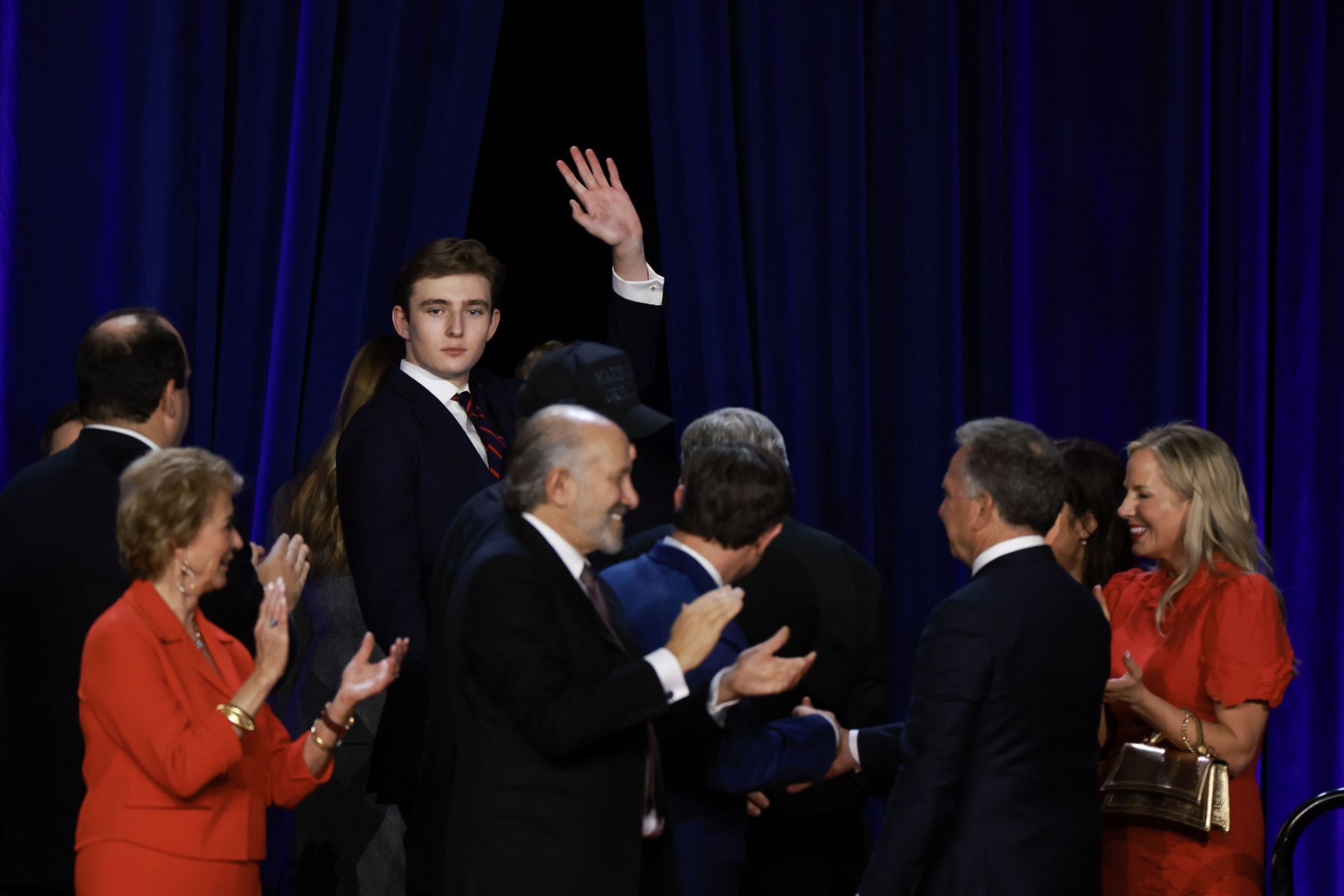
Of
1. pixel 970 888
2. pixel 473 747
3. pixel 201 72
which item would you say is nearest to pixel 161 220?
pixel 201 72

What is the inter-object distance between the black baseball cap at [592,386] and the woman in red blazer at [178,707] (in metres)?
0.61

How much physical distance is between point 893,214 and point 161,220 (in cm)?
219

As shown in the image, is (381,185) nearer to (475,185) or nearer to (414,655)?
(475,185)

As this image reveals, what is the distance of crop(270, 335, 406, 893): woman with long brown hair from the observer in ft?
12.5

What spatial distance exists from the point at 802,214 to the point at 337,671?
1939 millimetres

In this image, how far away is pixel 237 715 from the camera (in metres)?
2.65

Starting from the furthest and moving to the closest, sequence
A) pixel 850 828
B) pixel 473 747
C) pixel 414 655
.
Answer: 1. pixel 850 828
2. pixel 414 655
3. pixel 473 747

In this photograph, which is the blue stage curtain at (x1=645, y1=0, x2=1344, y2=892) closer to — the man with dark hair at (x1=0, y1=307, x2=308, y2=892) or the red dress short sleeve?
the red dress short sleeve

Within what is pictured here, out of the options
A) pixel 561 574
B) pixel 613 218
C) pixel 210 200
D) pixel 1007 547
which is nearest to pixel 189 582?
pixel 561 574

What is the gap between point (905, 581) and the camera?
4.70 metres

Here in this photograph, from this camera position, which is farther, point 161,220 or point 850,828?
point 161,220

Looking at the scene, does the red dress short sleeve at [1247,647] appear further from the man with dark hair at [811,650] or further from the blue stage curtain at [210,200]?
the blue stage curtain at [210,200]

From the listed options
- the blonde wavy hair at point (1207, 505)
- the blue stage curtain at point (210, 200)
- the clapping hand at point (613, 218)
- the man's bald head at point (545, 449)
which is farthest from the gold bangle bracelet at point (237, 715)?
the blonde wavy hair at point (1207, 505)

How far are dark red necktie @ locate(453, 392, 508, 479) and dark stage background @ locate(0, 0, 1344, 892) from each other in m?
0.56
